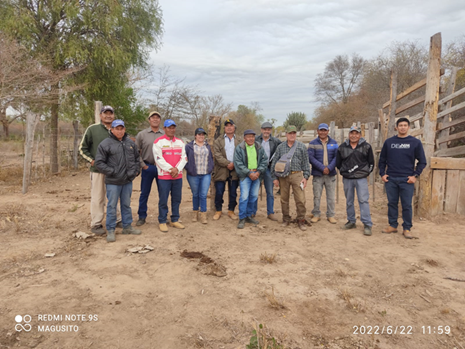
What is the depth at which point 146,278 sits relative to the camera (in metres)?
3.66

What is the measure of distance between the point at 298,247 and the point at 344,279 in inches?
44.0

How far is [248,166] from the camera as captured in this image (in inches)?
225

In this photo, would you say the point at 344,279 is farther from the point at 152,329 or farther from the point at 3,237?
the point at 3,237

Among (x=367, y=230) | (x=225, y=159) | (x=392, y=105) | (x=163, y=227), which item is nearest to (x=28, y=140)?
(x=163, y=227)

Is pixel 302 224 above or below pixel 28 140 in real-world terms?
below

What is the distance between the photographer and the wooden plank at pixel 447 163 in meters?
5.85

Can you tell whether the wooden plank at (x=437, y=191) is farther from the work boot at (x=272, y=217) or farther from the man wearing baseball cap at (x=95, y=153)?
the man wearing baseball cap at (x=95, y=153)

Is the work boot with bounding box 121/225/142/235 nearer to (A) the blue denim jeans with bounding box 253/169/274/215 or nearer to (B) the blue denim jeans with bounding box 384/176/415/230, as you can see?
(A) the blue denim jeans with bounding box 253/169/274/215

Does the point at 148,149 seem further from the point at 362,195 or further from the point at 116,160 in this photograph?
the point at 362,195

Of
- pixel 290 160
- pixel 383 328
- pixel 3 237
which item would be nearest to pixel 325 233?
pixel 290 160

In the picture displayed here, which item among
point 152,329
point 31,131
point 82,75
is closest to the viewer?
point 152,329

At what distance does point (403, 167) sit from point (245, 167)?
2.63m

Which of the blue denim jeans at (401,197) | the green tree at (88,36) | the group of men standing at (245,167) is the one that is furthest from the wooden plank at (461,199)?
the green tree at (88,36)
